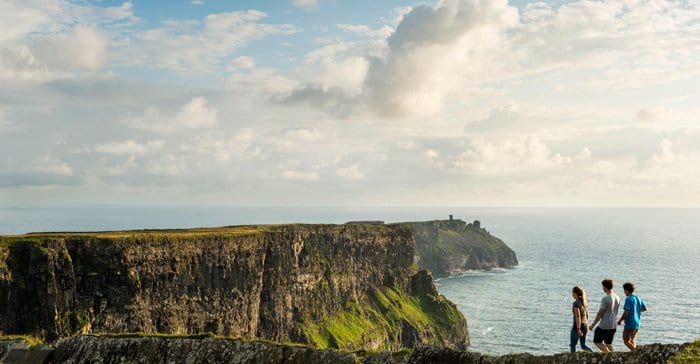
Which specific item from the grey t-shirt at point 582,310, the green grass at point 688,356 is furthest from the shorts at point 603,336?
the green grass at point 688,356

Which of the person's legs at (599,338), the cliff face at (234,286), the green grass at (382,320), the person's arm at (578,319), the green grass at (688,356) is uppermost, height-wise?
the green grass at (688,356)

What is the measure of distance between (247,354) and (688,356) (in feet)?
46.2

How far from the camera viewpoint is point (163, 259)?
94.1 m

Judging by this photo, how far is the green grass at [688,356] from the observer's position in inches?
596

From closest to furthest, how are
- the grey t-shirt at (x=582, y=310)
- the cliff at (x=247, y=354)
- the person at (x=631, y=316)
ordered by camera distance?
the cliff at (x=247, y=354) → the person at (x=631, y=316) → the grey t-shirt at (x=582, y=310)

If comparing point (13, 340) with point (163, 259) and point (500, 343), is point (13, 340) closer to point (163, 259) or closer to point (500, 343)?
point (163, 259)

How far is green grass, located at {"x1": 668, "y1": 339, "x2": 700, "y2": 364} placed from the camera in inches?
596

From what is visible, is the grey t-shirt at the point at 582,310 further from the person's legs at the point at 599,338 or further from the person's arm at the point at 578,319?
the person's legs at the point at 599,338

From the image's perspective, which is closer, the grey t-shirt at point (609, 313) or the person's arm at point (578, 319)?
the grey t-shirt at point (609, 313)

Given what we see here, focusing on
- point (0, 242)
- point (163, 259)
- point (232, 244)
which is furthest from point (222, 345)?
point (232, 244)

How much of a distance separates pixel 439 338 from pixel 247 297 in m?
64.0

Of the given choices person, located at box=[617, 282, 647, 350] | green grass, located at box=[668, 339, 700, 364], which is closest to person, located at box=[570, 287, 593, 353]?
person, located at box=[617, 282, 647, 350]

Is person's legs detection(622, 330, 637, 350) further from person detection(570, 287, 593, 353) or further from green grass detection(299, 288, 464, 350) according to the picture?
green grass detection(299, 288, 464, 350)

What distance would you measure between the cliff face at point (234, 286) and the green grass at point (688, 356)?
8214 cm
